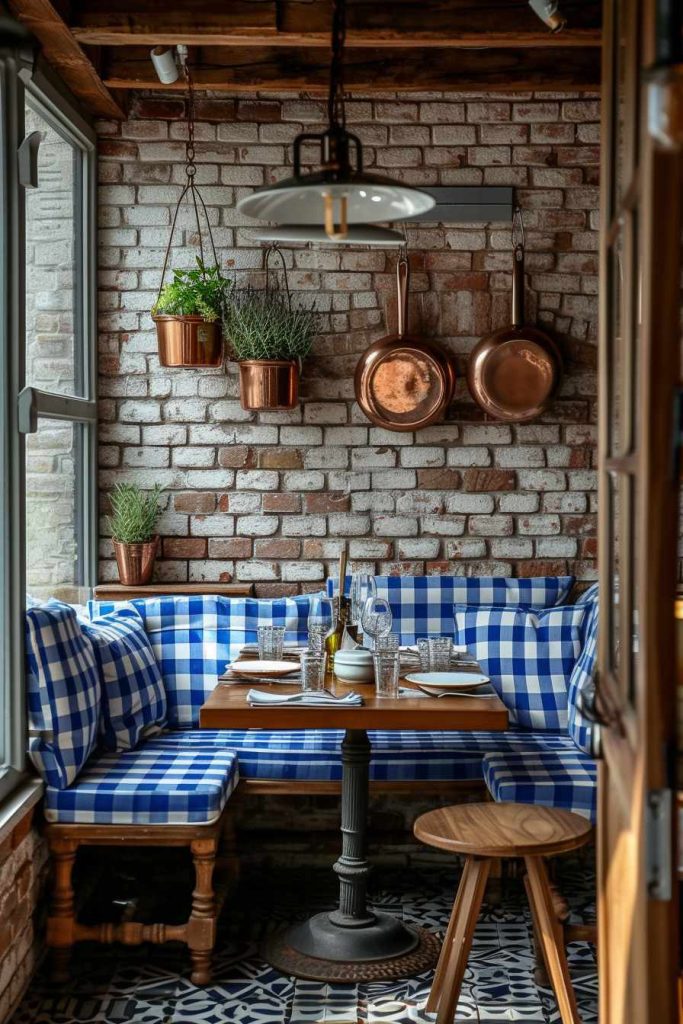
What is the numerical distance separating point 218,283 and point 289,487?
0.81 meters

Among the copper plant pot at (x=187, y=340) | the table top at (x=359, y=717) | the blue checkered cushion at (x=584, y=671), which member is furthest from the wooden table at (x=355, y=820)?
the copper plant pot at (x=187, y=340)

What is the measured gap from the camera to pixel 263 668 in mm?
3521

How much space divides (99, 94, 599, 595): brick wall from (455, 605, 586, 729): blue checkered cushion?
288 millimetres

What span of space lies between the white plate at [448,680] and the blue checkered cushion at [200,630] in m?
1.00

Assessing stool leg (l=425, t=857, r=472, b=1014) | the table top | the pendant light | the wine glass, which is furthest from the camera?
the wine glass

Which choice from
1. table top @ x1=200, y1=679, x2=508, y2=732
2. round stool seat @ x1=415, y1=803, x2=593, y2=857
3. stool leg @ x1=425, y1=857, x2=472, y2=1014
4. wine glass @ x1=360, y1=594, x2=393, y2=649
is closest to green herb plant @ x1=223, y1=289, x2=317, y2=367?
wine glass @ x1=360, y1=594, x2=393, y2=649

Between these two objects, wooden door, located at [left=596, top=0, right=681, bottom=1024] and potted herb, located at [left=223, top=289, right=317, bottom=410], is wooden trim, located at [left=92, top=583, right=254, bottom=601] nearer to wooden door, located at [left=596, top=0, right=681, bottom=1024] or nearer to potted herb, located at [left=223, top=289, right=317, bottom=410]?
potted herb, located at [left=223, top=289, right=317, bottom=410]

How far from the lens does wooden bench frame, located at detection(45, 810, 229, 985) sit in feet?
11.1

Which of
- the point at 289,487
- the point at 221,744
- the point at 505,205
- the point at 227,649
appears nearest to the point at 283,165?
the point at 505,205

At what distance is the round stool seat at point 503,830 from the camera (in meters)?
2.80

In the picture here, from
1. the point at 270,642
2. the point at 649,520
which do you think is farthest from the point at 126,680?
the point at 649,520

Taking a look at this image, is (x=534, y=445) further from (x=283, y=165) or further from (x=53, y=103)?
(x=53, y=103)

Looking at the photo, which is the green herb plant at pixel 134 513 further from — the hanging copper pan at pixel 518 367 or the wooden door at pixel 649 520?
the wooden door at pixel 649 520

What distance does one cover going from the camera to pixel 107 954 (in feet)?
11.7
